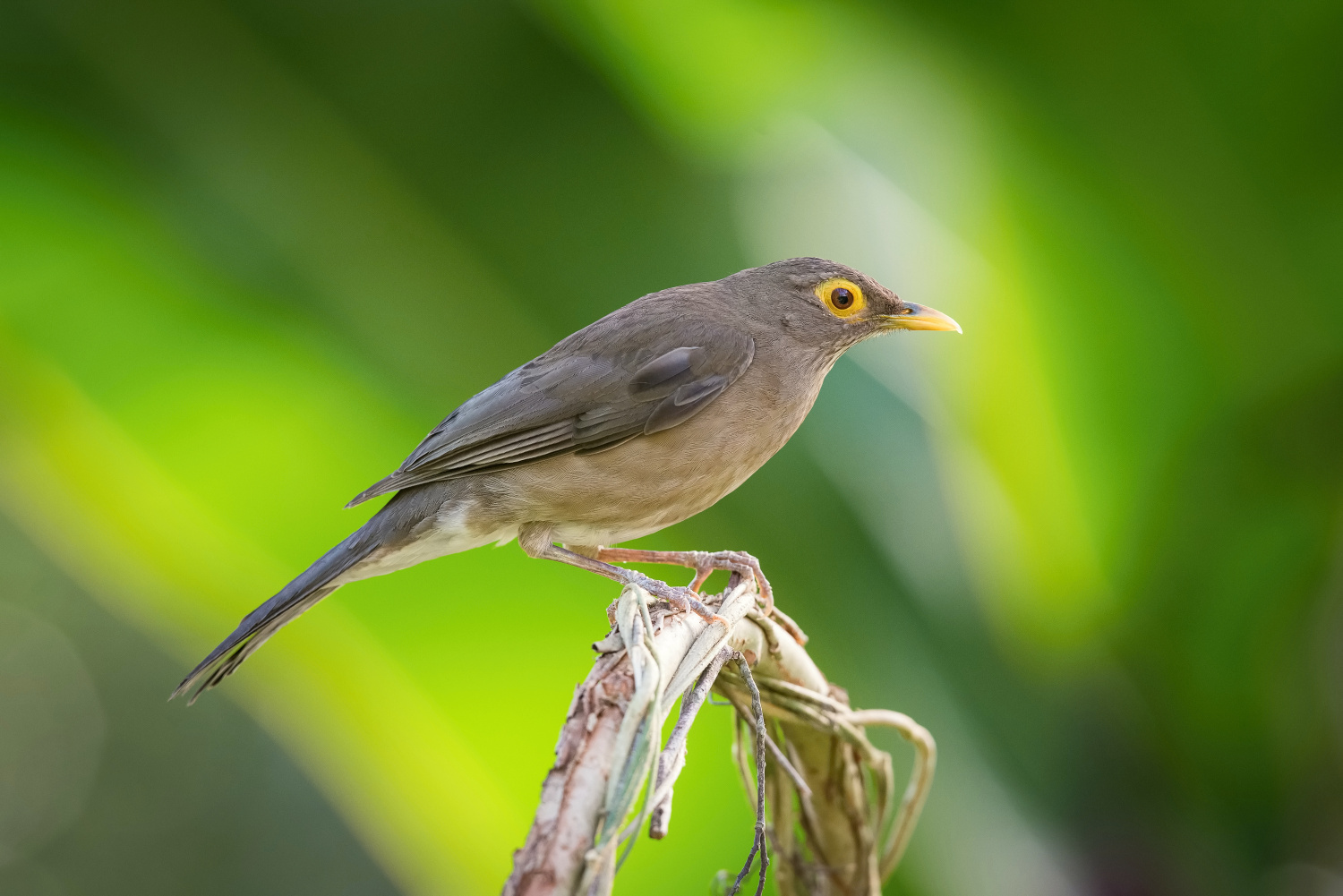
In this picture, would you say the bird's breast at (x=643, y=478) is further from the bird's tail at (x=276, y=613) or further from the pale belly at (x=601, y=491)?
the bird's tail at (x=276, y=613)

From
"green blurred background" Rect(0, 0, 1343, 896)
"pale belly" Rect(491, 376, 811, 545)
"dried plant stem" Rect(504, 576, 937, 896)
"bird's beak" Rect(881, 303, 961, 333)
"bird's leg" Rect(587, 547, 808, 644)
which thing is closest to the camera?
"dried plant stem" Rect(504, 576, 937, 896)

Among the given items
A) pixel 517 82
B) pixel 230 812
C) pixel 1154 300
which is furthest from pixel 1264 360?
pixel 230 812

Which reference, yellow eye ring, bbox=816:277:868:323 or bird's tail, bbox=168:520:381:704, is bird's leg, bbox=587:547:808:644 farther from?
yellow eye ring, bbox=816:277:868:323

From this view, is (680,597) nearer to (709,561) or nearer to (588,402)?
(709,561)

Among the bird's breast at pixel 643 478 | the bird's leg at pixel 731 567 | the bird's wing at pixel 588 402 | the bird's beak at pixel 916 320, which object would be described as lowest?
the bird's leg at pixel 731 567

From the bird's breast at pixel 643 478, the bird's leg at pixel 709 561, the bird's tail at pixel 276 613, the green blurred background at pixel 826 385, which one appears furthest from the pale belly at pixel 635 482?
the green blurred background at pixel 826 385

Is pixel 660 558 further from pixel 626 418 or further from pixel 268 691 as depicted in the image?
pixel 268 691

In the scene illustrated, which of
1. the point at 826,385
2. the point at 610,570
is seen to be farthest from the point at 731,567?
the point at 826,385

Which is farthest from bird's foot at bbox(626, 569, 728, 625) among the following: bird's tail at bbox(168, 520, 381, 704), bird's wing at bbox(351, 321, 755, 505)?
bird's tail at bbox(168, 520, 381, 704)
